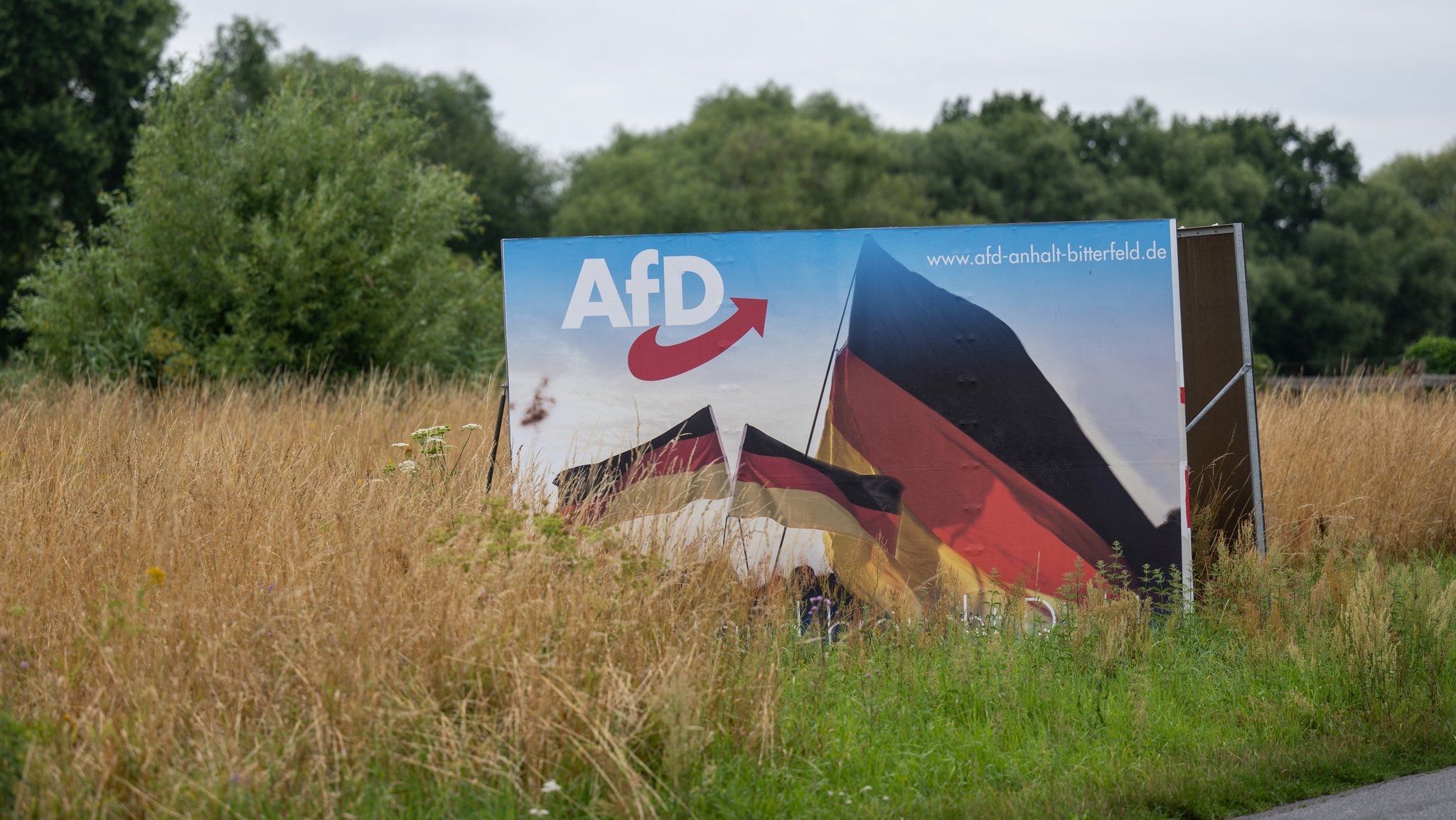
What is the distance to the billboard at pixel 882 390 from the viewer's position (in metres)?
7.50

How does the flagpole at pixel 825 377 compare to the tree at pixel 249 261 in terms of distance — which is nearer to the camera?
the flagpole at pixel 825 377

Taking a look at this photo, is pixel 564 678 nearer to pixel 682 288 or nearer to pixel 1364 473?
pixel 682 288

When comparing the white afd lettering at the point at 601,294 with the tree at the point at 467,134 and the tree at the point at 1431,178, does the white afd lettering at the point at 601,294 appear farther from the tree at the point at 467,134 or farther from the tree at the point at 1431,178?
the tree at the point at 1431,178

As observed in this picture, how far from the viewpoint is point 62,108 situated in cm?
2989

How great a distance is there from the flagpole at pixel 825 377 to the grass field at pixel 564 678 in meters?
0.83

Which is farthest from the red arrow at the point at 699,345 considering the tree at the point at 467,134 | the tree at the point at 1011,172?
the tree at the point at 1011,172

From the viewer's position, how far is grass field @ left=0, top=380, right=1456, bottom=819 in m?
4.34

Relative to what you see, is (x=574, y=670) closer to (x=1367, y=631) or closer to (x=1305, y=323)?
(x=1367, y=631)

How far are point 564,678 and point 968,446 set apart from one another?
12.1ft

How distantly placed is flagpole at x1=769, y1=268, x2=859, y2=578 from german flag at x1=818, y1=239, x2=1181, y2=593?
4 cm

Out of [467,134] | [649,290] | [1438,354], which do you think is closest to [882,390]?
[649,290]

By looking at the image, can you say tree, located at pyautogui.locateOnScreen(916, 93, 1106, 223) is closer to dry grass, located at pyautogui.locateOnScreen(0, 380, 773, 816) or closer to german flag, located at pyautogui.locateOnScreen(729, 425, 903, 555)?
german flag, located at pyautogui.locateOnScreen(729, 425, 903, 555)

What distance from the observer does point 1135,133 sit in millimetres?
53500

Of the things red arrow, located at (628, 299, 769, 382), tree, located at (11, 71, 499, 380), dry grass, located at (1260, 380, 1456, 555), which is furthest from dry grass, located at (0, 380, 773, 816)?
tree, located at (11, 71, 499, 380)
